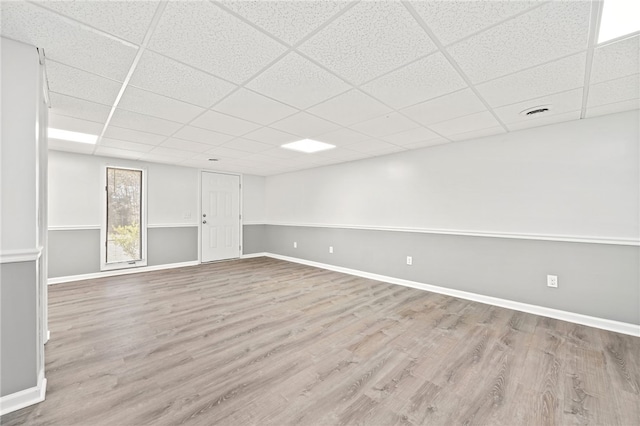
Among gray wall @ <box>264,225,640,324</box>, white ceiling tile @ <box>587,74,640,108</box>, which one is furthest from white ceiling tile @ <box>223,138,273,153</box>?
white ceiling tile @ <box>587,74,640,108</box>

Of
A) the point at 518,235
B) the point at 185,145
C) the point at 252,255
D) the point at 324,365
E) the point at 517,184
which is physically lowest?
the point at 324,365

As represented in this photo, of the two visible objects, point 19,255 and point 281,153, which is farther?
point 281,153

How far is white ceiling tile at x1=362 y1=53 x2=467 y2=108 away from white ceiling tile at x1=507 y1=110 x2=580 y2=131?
59.3 inches

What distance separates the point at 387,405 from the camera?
5.65ft

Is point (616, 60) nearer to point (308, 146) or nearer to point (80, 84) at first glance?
point (308, 146)

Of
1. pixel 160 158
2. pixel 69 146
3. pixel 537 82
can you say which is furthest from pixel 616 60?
pixel 69 146

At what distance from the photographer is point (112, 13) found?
4.64 ft

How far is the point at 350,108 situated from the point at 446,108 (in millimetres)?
→ 985

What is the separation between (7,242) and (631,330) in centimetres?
532

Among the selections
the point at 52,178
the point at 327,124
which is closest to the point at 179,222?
the point at 52,178

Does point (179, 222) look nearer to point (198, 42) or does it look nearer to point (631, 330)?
point (198, 42)

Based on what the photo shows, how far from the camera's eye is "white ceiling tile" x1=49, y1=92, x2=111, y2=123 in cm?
247

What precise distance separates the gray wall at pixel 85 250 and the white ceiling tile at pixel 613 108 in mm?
7026

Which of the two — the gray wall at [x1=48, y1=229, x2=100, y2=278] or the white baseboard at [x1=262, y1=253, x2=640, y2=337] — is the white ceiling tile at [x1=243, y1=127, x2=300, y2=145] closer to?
the white baseboard at [x1=262, y1=253, x2=640, y2=337]
